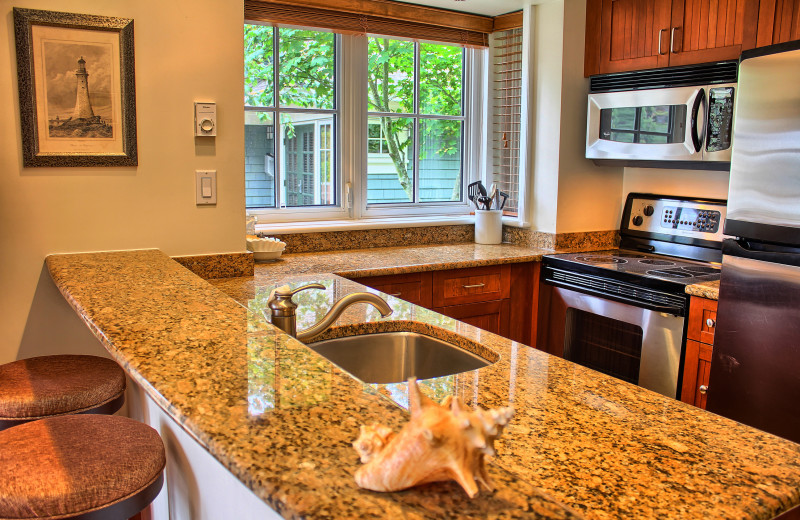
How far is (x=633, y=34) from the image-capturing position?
3.28 metres

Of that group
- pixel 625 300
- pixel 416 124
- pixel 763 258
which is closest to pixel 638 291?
pixel 625 300

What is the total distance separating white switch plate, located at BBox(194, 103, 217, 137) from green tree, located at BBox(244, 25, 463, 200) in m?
0.94

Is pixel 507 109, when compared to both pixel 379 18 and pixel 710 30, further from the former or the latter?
pixel 710 30

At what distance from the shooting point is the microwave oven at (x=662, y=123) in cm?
287

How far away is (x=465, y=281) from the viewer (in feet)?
10.5

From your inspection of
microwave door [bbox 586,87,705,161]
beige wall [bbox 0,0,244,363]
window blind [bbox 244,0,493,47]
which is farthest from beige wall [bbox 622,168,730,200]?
beige wall [bbox 0,0,244,363]

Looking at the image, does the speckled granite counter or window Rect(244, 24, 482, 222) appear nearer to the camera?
the speckled granite counter

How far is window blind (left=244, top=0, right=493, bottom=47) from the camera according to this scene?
3121mm

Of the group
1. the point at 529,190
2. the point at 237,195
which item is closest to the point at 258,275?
the point at 237,195

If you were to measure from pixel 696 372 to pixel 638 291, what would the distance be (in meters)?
0.41

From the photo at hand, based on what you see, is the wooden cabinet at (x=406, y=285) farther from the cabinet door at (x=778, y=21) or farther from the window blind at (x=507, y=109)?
the cabinet door at (x=778, y=21)

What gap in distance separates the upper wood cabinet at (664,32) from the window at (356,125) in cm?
74

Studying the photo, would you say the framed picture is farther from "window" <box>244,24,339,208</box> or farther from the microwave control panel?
the microwave control panel

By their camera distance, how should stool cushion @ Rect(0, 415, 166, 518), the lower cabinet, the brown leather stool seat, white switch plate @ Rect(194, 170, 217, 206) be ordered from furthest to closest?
1. the lower cabinet
2. white switch plate @ Rect(194, 170, 217, 206)
3. the brown leather stool seat
4. stool cushion @ Rect(0, 415, 166, 518)
